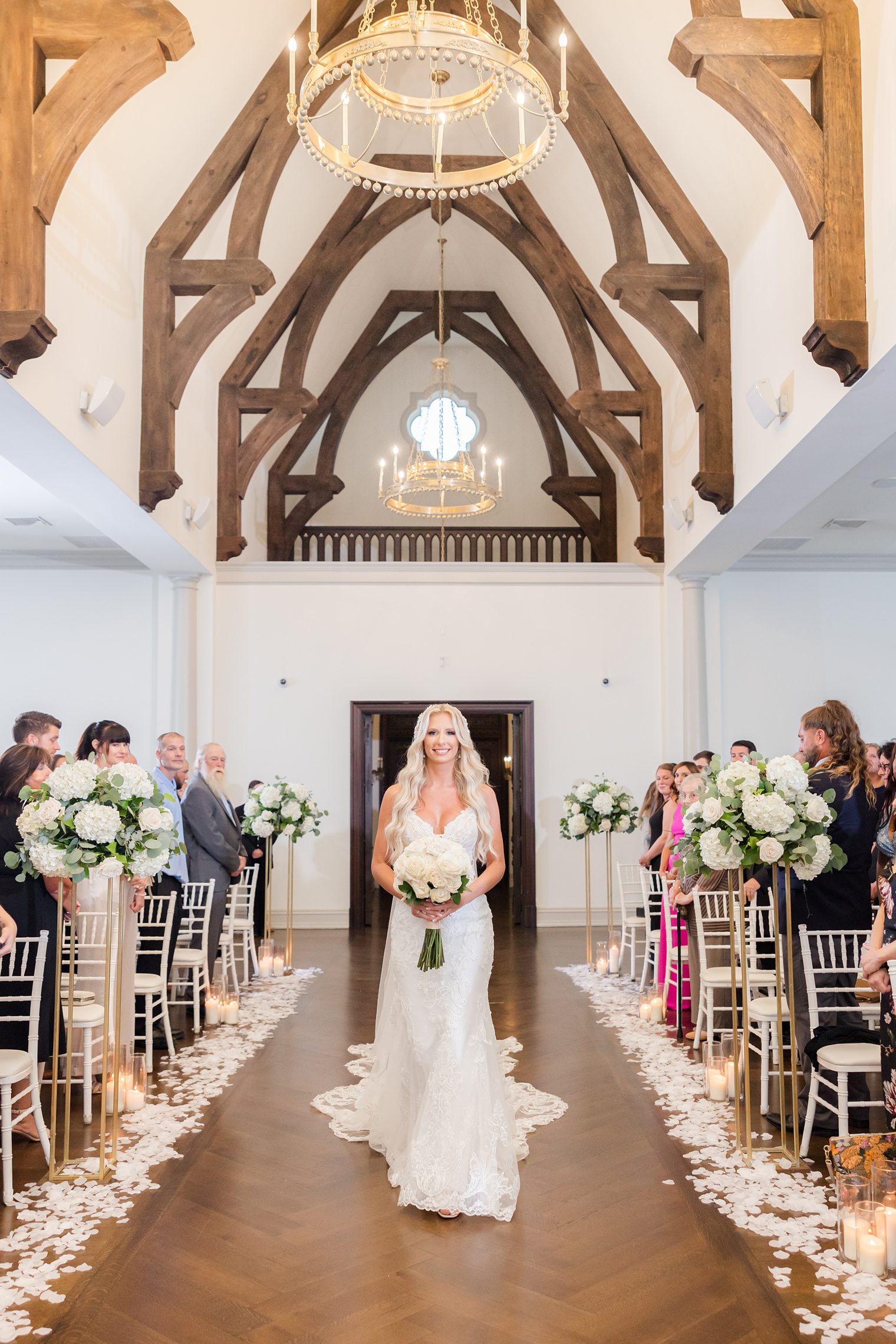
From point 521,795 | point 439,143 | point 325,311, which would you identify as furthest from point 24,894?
point 325,311

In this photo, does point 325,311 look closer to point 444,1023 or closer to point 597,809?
point 597,809

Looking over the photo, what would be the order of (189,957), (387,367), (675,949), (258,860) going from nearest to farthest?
(189,957), (675,949), (258,860), (387,367)

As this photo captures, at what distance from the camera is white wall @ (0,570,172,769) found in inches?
463

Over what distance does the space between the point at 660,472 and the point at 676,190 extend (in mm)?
3200

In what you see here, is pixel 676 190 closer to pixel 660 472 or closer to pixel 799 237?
pixel 799 237

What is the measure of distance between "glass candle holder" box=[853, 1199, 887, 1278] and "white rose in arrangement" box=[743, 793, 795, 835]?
132 centimetres

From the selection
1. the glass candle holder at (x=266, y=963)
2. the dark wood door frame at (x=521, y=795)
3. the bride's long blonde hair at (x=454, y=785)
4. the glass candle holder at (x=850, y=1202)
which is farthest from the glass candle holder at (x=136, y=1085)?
the dark wood door frame at (x=521, y=795)

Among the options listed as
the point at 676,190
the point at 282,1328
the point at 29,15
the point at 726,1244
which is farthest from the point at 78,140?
the point at 726,1244

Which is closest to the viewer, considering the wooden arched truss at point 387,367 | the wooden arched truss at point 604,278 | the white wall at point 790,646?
the wooden arched truss at point 604,278

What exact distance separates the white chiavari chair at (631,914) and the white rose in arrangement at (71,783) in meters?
4.90

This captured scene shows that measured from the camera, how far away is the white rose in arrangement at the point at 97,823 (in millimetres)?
4098

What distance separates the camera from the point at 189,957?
21.8 ft

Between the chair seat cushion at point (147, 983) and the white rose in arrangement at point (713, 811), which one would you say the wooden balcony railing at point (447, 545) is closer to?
the chair seat cushion at point (147, 983)

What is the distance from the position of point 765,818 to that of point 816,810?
0.24m
